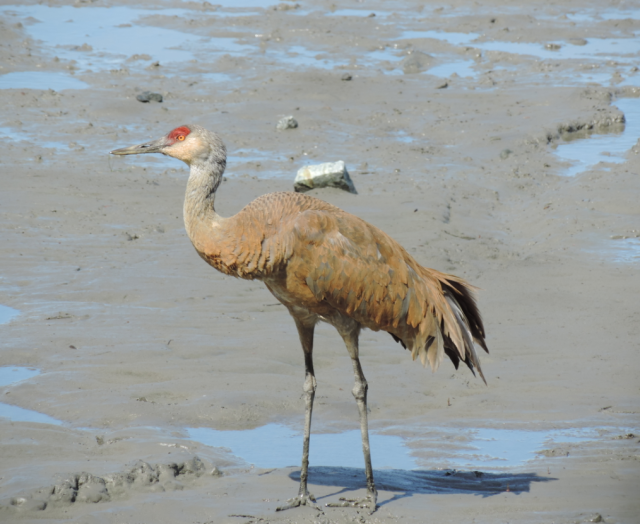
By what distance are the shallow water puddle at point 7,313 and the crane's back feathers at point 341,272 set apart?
311 cm

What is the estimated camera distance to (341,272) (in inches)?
203

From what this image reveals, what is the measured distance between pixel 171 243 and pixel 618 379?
4.70 meters

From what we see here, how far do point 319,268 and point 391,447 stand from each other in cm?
165

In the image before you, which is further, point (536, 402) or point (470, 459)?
point (536, 402)

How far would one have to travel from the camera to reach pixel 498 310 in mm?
8227

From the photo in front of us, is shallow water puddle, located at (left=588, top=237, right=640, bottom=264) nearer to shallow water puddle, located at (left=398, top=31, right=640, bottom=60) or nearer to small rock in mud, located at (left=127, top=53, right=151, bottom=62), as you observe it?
shallow water puddle, located at (left=398, top=31, right=640, bottom=60)

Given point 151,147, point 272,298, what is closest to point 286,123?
point 272,298

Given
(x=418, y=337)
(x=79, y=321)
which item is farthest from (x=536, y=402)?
(x=79, y=321)

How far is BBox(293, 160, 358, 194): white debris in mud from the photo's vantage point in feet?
34.2

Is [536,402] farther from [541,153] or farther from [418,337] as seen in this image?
[541,153]

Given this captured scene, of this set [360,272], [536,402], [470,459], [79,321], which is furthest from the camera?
[79,321]

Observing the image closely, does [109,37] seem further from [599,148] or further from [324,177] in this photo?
[599,148]

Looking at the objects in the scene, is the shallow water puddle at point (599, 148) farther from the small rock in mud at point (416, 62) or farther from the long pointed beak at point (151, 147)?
the long pointed beak at point (151, 147)

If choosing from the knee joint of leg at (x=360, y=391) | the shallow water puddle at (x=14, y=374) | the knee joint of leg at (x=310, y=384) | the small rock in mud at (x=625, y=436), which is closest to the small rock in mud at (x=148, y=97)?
the shallow water puddle at (x=14, y=374)
